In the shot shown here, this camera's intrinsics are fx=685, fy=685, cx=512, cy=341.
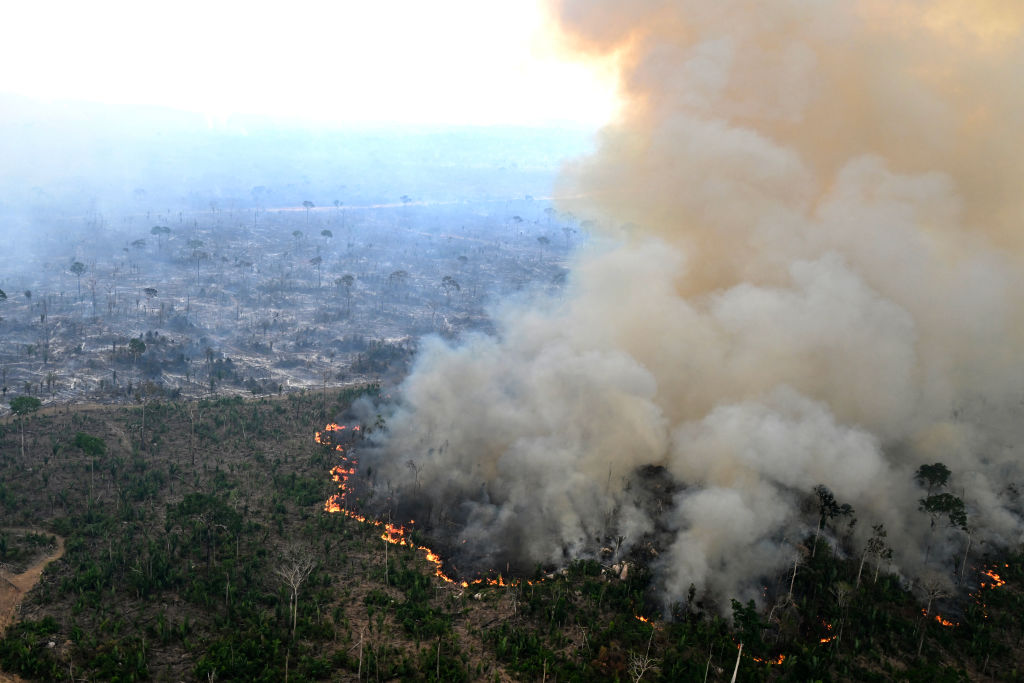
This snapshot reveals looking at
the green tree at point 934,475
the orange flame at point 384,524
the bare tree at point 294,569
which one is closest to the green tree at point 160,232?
the orange flame at point 384,524

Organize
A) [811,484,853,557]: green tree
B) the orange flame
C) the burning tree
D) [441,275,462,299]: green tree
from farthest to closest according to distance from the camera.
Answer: [441,275,462,299]: green tree < the burning tree < [811,484,853,557]: green tree < the orange flame

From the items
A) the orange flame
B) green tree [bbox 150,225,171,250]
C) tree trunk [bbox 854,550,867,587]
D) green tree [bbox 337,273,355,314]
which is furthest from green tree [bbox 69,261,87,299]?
tree trunk [bbox 854,550,867,587]

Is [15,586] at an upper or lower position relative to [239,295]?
lower

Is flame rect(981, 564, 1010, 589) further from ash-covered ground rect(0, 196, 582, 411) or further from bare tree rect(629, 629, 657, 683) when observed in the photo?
ash-covered ground rect(0, 196, 582, 411)

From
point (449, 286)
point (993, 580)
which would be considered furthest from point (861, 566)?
point (449, 286)

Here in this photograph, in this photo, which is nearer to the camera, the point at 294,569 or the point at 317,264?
the point at 294,569

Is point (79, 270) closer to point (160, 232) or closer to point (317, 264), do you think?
point (160, 232)

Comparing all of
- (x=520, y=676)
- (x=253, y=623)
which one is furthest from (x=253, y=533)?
(x=520, y=676)

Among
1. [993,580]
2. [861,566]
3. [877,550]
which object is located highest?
[877,550]

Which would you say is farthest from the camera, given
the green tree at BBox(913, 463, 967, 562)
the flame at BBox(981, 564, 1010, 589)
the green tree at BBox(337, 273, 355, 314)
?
the green tree at BBox(337, 273, 355, 314)

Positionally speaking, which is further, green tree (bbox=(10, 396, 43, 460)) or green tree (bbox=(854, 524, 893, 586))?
green tree (bbox=(10, 396, 43, 460))
